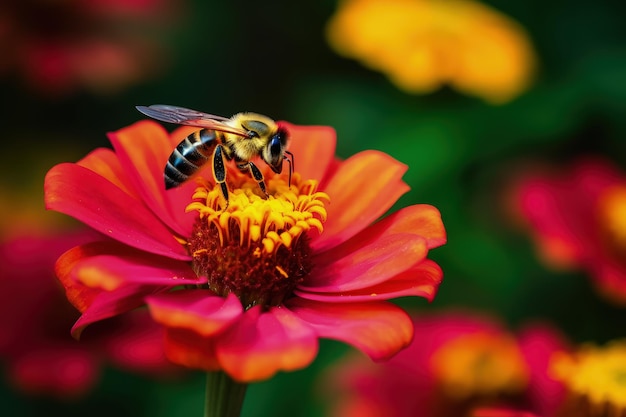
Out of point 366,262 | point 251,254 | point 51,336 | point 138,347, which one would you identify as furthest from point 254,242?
point 51,336

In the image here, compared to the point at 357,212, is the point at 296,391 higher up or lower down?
lower down

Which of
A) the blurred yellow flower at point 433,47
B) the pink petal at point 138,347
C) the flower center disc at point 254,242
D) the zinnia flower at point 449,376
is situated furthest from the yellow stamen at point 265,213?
the blurred yellow flower at point 433,47

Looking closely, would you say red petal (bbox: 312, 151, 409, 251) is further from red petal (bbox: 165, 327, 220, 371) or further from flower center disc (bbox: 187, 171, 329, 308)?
red petal (bbox: 165, 327, 220, 371)

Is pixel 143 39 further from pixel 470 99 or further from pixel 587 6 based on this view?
pixel 587 6

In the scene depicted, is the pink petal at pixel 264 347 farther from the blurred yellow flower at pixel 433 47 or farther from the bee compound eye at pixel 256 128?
the blurred yellow flower at pixel 433 47

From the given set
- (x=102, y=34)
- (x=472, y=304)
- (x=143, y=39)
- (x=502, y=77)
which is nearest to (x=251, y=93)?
(x=143, y=39)

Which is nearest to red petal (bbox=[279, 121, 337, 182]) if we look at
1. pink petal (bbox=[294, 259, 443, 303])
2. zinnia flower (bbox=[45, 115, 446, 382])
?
zinnia flower (bbox=[45, 115, 446, 382])

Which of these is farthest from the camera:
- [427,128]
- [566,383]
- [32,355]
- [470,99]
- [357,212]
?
[470,99]
